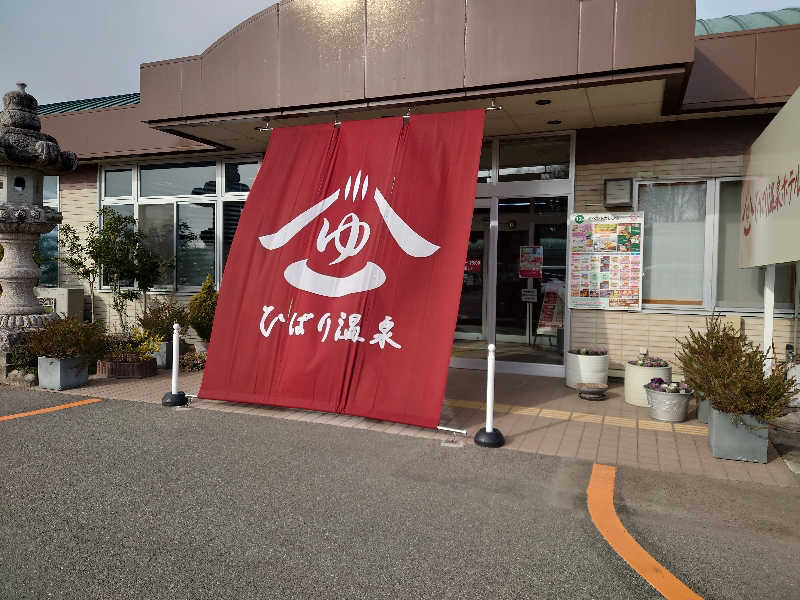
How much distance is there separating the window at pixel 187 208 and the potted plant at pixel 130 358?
221 cm

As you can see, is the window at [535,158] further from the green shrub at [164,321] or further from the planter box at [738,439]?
the green shrub at [164,321]

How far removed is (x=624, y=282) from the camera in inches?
312

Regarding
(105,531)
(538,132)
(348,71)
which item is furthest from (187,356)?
(538,132)

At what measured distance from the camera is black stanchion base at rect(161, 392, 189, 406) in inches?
255

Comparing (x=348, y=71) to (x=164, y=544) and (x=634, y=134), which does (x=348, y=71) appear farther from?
(x=164, y=544)

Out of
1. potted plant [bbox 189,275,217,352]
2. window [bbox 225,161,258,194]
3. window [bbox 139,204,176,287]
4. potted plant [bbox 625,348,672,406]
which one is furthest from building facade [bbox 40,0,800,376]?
potted plant [bbox 189,275,217,352]

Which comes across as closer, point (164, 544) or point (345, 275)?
point (164, 544)

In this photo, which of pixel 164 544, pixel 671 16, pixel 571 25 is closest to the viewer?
pixel 164 544

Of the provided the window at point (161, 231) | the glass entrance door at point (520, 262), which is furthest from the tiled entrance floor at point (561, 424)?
the window at point (161, 231)

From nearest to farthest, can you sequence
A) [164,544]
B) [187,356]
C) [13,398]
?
[164,544], [13,398], [187,356]

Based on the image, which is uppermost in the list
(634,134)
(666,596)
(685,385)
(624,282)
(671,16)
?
(671,16)

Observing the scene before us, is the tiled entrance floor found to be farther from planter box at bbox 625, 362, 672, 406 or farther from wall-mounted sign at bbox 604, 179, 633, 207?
wall-mounted sign at bbox 604, 179, 633, 207

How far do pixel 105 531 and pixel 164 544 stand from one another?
448 millimetres

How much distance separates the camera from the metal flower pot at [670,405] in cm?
601
